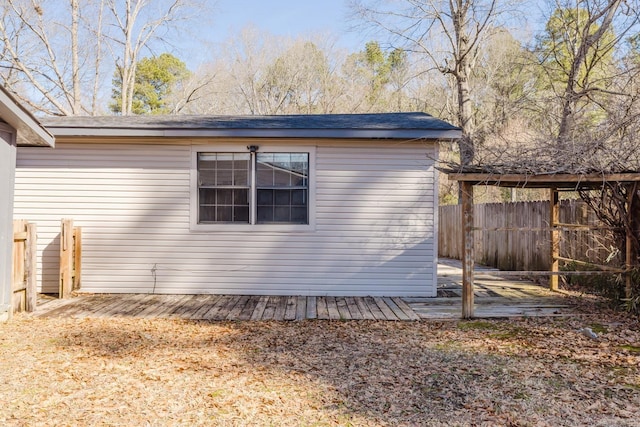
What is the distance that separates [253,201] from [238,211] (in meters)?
0.31

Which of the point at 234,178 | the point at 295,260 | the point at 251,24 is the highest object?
the point at 251,24

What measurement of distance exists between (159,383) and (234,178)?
14.0ft

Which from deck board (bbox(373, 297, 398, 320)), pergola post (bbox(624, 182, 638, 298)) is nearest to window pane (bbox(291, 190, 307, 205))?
deck board (bbox(373, 297, 398, 320))

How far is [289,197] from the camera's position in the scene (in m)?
7.52

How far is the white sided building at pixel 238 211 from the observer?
7430mm

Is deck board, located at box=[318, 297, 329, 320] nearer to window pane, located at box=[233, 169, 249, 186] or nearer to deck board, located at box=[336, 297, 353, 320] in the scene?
deck board, located at box=[336, 297, 353, 320]

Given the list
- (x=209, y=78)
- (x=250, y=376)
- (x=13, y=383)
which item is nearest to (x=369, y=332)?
(x=250, y=376)

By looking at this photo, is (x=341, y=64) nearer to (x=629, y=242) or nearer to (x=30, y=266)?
(x=629, y=242)

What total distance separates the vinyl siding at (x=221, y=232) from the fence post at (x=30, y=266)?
1.31 metres

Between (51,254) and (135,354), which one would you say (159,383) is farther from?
(51,254)

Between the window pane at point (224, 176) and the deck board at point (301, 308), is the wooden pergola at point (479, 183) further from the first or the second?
the window pane at point (224, 176)

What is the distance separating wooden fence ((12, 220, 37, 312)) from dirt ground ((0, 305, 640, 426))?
18.8 inches

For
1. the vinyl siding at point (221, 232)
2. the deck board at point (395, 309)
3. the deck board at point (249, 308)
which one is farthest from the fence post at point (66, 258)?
the deck board at point (395, 309)

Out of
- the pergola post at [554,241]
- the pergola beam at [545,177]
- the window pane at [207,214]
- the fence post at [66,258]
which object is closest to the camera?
the pergola beam at [545,177]
